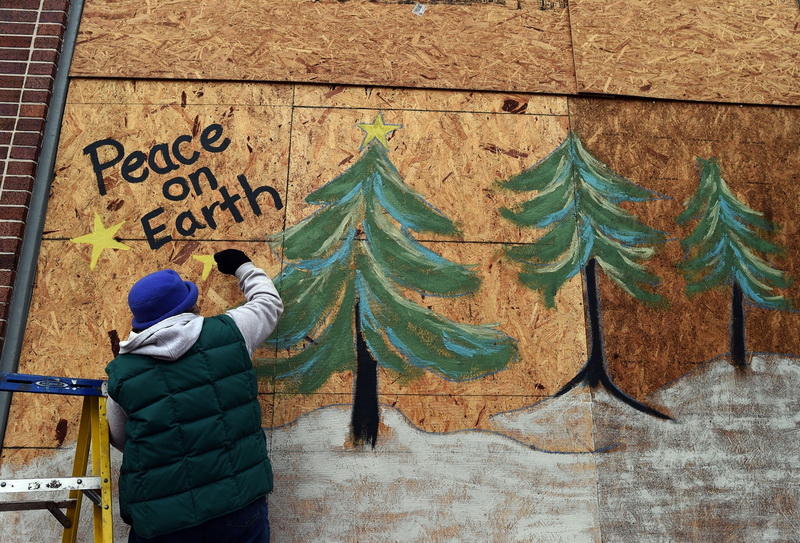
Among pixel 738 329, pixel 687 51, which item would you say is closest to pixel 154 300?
pixel 738 329

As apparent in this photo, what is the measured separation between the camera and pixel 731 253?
13.3 feet

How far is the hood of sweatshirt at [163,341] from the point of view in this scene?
2754mm

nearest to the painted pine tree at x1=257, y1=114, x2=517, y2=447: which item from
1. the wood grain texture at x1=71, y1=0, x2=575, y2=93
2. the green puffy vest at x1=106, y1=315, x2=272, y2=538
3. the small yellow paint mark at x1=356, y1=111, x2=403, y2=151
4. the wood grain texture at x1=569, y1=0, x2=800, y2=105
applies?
the small yellow paint mark at x1=356, y1=111, x2=403, y2=151

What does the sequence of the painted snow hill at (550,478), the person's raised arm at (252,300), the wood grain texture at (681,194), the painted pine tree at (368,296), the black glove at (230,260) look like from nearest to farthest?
the person's raised arm at (252,300)
the black glove at (230,260)
the painted snow hill at (550,478)
the painted pine tree at (368,296)
the wood grain texture at (681,194)

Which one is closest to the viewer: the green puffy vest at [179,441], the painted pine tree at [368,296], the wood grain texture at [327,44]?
the green puffy vest at [179,441]

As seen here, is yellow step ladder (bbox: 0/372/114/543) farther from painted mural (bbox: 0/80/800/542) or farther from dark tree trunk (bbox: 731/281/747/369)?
dark tree trunk (bbox: 731/281/747/369)

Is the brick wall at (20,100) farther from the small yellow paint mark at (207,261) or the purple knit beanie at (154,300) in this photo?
the purple knit beanie at (154,300)

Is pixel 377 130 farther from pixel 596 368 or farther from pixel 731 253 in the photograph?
pixel 731 253

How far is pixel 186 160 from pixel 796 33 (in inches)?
171

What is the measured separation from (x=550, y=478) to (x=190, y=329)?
231 cm

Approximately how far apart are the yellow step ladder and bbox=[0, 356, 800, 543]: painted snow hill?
56 centimetres

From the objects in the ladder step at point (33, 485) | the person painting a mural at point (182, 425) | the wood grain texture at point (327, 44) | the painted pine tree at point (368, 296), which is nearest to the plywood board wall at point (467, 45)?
the wood grain texture at point (327, 44)

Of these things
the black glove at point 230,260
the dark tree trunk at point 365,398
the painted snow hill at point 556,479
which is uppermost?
the black glove at point 230,260

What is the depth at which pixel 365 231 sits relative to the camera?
3.96 metres
